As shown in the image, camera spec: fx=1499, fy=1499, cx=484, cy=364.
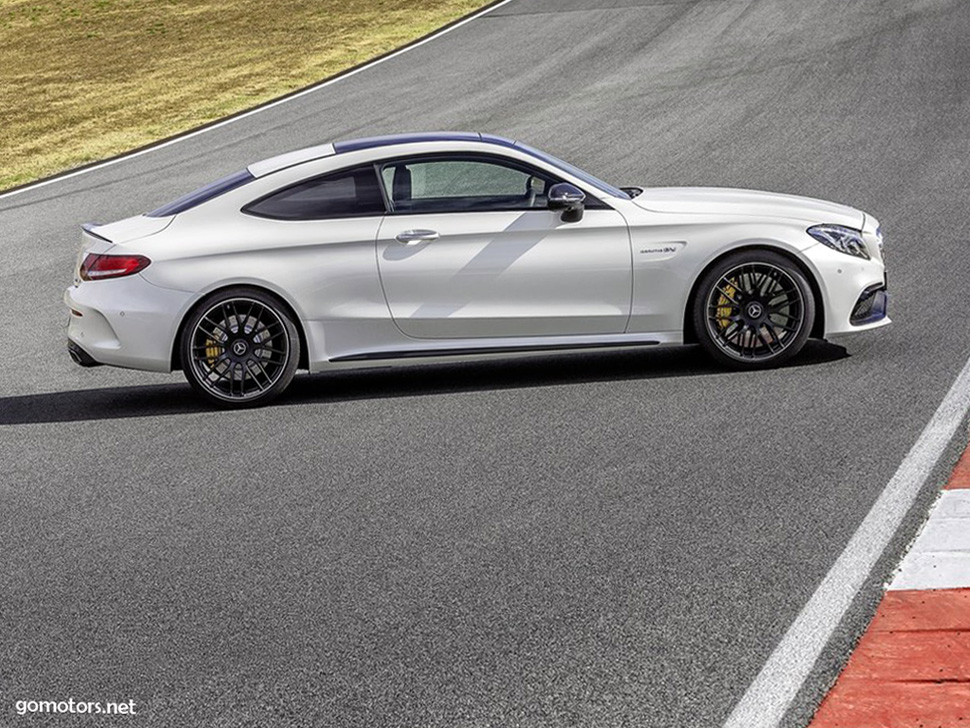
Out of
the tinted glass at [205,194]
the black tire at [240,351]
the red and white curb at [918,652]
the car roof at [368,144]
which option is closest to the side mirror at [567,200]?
the car roof at [368,144]

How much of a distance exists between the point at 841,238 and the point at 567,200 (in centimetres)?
174

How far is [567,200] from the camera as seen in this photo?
908cm

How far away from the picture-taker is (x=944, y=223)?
45.3 feet

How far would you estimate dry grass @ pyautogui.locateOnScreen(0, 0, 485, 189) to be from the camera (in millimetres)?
24375

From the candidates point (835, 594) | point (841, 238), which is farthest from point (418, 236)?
point (835, 594)

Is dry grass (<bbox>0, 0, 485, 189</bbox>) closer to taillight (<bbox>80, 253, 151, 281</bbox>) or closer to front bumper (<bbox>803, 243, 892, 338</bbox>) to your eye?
taillight (<bbox>80, 253, 151, 281</bbox>)

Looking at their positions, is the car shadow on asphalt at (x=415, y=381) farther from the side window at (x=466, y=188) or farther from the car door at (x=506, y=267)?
the side window at (x=466, y=188)

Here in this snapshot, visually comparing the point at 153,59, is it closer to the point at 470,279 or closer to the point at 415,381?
the point at 415,381

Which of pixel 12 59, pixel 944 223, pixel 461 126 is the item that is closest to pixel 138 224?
pixel 944 223

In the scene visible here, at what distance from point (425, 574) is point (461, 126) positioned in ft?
55.2

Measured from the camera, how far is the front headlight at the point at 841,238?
363 inches

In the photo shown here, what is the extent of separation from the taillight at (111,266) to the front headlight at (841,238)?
4.14 meters

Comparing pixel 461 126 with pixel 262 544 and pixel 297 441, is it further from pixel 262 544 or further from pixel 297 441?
pixel 262 544

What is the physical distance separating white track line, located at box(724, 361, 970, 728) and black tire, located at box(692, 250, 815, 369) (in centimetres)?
162
